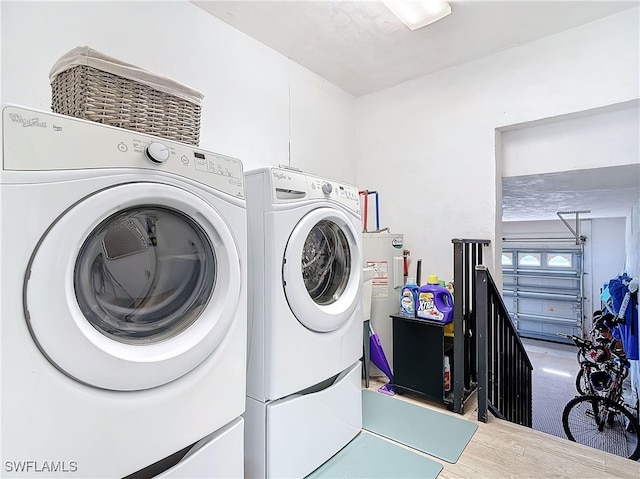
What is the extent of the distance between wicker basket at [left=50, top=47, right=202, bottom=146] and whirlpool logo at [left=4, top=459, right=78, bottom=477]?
0.83m

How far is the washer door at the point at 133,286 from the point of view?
0.71 meters

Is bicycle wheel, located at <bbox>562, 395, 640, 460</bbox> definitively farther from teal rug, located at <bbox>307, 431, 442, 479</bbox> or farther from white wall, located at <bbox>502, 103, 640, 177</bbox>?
teal rug, located at <bbox>307, 431, 442, 479</bbox>

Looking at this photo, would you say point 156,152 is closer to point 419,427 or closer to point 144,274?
point 144,274

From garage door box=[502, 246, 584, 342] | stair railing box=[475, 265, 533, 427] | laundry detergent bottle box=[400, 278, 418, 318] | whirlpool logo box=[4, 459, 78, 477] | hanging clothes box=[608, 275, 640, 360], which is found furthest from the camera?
garage door box=[502, 246, 584, 342]

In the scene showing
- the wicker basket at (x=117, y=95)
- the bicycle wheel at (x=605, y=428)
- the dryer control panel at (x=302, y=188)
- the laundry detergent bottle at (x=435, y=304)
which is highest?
the wicker basket at (x=117, y=95)

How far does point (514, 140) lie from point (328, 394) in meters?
→ 2.24

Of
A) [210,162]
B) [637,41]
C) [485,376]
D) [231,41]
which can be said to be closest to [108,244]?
[210,162]

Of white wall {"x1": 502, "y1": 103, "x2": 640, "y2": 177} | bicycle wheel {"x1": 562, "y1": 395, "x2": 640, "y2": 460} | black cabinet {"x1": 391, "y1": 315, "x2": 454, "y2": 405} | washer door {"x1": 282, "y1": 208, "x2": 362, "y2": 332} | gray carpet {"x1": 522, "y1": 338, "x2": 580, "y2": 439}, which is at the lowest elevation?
gray carpet {"x1": 522, "y1": 338, "x2": 580, "y2": 439}

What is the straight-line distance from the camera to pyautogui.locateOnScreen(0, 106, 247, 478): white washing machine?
69cm

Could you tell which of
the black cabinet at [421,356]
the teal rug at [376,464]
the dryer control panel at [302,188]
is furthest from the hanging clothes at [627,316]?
the dryer control panel at [302,188]

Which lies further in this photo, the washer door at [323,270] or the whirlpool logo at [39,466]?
the washer door at [323,270]

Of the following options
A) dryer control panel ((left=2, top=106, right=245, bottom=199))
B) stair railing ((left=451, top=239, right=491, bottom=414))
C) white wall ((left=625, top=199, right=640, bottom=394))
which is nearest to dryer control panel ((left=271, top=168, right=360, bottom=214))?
dryer control panel ((left=2, top=106, right=245, bottom=199))

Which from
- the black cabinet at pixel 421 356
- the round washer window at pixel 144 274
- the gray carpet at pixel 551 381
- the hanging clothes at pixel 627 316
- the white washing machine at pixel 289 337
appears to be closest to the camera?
the round washer window at pixel 144 274

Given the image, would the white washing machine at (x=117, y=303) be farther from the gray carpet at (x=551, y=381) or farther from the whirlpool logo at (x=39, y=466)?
the gray carpet at (x=551, y=381)
